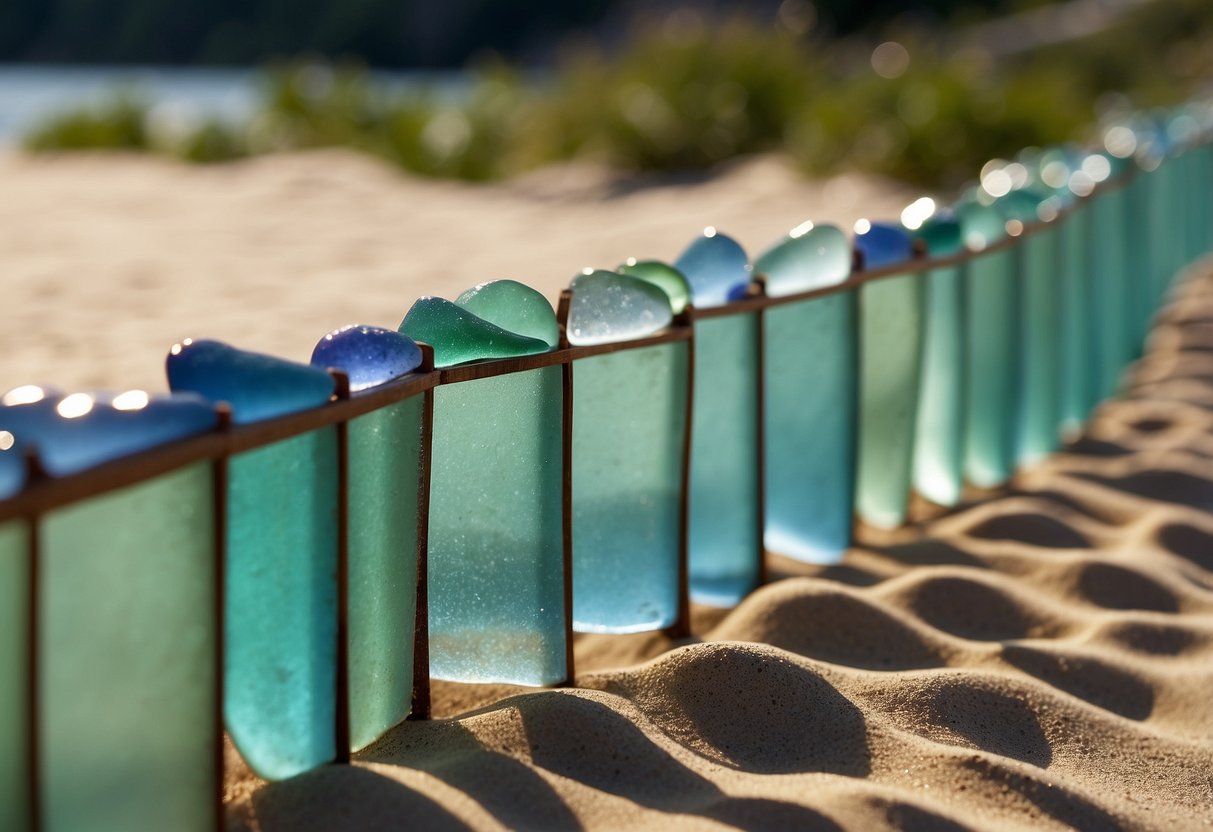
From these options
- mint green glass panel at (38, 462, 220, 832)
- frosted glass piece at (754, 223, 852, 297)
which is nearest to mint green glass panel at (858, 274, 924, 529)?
frosted glass piece at (754, 223, 852, 297)

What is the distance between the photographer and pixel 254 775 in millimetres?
1639

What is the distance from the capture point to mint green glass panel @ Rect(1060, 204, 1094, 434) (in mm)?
3387

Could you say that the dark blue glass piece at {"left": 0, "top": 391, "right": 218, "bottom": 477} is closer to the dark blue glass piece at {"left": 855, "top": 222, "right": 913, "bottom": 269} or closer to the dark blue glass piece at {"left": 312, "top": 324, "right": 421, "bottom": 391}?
the dark blue glass piece at {"left": 312, "top": 324, "right": 421, "bottom": 391}

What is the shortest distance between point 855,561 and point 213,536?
142 centimetres

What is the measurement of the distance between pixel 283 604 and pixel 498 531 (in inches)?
15.6

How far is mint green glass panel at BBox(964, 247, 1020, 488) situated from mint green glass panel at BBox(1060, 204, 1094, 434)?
0.40 metres

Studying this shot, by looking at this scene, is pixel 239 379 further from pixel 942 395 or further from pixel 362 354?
pixel 942 395

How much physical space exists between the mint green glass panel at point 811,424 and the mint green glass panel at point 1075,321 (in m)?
1.16

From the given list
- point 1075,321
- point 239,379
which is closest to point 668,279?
point 239,379

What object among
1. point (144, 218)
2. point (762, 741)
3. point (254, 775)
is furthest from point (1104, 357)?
point (144, 218)

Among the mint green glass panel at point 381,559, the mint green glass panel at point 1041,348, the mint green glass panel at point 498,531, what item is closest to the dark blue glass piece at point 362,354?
the mint green glass panel at point 381,559

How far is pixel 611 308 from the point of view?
76.7 inches

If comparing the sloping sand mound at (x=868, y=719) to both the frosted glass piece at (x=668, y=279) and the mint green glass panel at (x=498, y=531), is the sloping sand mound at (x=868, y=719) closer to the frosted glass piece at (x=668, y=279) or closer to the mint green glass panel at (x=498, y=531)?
the mint green glass panel at (x=498, y=531)

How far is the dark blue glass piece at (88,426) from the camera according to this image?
3.92 ft
